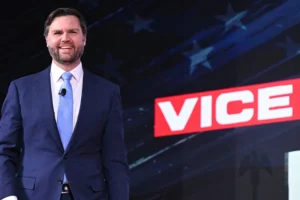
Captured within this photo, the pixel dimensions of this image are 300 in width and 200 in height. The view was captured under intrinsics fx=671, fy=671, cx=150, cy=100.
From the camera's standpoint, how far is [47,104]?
7.34ft

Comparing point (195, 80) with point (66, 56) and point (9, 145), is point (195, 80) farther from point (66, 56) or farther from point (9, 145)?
point (9, 145)

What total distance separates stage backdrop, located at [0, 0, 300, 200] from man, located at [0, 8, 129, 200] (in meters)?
1.61

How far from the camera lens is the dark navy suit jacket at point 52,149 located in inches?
85.5

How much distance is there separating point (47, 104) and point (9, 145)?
0.18m

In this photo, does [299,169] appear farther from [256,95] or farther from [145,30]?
[145,30]

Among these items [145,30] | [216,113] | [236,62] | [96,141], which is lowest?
[96,141]

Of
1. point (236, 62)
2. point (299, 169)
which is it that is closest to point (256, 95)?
point (236, 62)

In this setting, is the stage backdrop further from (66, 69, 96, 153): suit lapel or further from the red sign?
(66, 69, 96, 153): suit lapel

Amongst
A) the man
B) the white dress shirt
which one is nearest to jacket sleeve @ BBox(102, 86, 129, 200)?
the man

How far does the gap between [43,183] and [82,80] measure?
1.28 feet

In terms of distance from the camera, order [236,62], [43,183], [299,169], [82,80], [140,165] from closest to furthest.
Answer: [43,183] < [82,80] < [299,169] < [236,62] < [140,165]

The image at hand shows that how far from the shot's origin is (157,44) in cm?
421

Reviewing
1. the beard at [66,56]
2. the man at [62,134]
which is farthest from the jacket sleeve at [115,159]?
the beard at [66,56]

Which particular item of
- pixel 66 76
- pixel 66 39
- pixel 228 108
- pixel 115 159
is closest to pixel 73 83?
pixel 66 76
